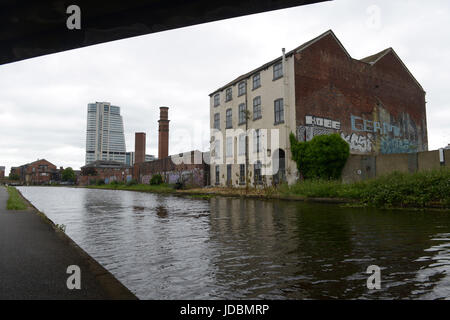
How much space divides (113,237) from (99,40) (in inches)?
135

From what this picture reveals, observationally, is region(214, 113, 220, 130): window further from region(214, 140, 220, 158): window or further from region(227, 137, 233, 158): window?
region(227, 137, 233, 158): window

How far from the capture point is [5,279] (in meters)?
2.88

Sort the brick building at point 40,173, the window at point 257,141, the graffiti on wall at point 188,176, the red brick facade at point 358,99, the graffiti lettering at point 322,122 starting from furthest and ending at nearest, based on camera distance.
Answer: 1. the brick building at point 40,173
2. the graffiti on wall at point 188,176
3. the window at point 257,141
4. the red brick facade at point 358,99
5. the graffiti lettering at point 322,122

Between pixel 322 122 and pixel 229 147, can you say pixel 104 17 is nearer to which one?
pixel 322 122

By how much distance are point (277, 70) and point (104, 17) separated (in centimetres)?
1931

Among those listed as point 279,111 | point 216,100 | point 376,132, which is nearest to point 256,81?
point 279,111

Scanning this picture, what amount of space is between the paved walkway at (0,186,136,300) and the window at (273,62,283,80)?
1975 centimetres

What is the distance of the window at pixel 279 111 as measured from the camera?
22.0 m

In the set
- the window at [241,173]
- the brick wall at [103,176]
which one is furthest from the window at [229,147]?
the brick wall at [103,176]

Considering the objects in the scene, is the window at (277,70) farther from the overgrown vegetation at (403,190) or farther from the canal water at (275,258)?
the canal water at (275,258)

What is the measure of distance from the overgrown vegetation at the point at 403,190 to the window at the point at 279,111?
393 inches

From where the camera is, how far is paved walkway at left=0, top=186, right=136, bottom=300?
246 centimetres

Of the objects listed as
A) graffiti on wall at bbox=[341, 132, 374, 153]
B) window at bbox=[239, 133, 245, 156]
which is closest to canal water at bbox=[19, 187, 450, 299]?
graffiti on wall at bbox=[341, 132, 374, 153]
